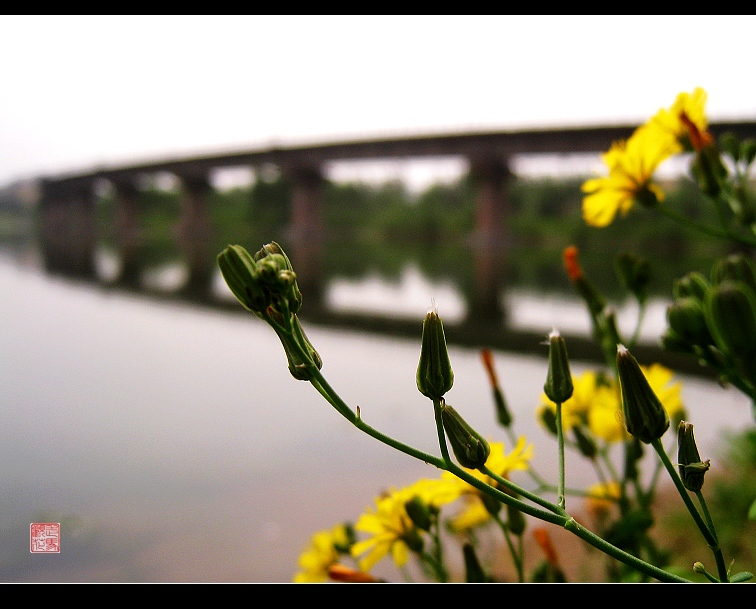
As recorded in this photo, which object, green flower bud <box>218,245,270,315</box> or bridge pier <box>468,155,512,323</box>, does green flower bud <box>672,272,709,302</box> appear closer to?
green flower bud <box>218,245,270,315</box>

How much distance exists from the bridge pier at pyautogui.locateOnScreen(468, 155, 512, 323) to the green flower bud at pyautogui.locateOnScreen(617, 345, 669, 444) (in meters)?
1.97

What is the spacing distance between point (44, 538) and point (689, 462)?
0.38m

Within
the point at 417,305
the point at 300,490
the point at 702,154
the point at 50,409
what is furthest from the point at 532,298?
the point at 702,154

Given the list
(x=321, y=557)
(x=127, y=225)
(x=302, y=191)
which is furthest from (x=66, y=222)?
(x=321, y=557)

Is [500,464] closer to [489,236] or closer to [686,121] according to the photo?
[686,121]

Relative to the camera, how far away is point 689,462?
25 cm

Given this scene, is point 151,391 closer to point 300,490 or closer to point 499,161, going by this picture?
point 300,490

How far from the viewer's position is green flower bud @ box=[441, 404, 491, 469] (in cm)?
23

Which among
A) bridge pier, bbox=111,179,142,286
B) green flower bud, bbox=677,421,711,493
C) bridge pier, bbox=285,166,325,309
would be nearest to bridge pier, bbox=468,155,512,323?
bridge pier, bbox=285,166,325,309

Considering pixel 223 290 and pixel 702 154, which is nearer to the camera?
pixel 702 154

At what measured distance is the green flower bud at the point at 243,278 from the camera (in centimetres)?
22

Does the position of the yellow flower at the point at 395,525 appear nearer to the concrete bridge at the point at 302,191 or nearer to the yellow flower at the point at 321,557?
the yellow flower at the point at 321,557

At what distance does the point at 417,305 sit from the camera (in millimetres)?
2336
